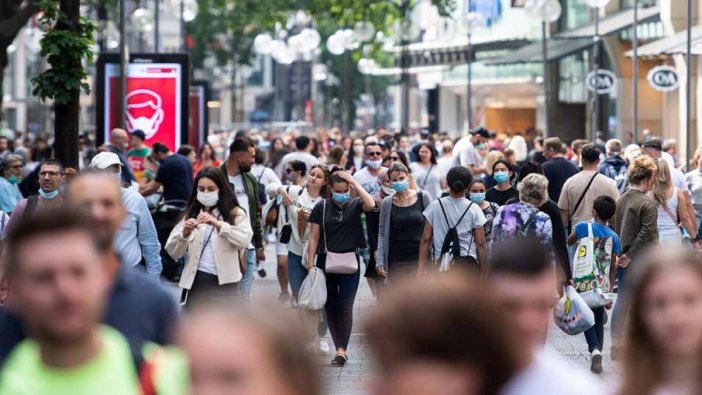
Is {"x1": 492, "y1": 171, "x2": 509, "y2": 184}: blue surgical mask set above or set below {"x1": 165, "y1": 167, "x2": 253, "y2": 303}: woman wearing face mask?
above

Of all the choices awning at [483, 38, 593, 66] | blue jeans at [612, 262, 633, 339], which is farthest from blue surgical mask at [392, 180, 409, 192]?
awning at [483, 38, 593, 66]

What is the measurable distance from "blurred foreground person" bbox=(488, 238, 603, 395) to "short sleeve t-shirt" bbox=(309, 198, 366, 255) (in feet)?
31.5

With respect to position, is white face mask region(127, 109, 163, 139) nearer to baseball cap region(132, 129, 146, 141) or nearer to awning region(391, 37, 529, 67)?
baseball cap region(132, 129, 146, 141)

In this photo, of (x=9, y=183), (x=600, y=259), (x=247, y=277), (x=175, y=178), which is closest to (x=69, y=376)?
(x=247, y=277)

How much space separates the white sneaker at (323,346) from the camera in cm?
1440

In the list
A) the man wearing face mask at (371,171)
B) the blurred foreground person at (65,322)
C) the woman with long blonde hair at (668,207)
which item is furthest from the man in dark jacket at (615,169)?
the blurred foreground person at (65,322)

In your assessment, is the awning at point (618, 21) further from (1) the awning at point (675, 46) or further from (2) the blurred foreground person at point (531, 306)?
(2) the blurred foreground person at point (531, 306)

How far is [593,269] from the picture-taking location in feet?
42.8

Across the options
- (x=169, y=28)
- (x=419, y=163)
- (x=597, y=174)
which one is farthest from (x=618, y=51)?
(x=169, y=28)

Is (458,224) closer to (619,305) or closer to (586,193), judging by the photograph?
(619,305)

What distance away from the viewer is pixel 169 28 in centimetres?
11594

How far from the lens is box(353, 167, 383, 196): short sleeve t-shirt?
17500 millimetres

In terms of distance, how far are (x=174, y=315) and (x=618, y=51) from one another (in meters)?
44.7

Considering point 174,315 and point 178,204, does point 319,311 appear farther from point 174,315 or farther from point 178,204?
point 174,315
